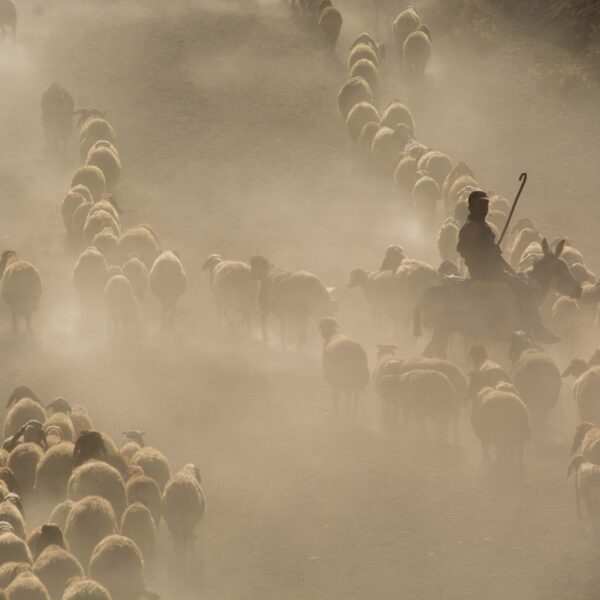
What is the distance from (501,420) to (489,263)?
4.38 metres

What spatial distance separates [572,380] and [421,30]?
18028mm

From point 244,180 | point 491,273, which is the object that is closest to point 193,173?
point 244,180

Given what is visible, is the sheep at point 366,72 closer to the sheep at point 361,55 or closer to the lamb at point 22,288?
the sheep at point 361,55

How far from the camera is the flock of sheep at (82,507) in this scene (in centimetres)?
1966

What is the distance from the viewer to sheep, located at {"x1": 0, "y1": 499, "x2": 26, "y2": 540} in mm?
20875

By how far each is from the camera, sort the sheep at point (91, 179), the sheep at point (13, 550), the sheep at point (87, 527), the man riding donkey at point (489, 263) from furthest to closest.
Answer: the sheep at point (91, 179), the man riding donkey at point (489, 263), the sheep at point (87, 527), the sheep at point (13, 550)

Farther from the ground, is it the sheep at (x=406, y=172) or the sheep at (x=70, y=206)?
the sheep at (x=406, y=172)

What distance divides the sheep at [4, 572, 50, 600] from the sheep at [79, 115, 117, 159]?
19.9 meters

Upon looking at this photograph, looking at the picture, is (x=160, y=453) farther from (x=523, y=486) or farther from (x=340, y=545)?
(x=523, y=486)

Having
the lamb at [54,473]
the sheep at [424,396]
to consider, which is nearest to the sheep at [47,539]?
the lamb at [54,473]

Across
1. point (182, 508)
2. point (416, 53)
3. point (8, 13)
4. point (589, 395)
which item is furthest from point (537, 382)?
point (8, 13)

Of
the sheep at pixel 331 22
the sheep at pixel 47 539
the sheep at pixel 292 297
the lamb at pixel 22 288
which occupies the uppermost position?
the sheep at pixel 331 22

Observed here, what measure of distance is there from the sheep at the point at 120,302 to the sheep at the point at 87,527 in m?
8.66

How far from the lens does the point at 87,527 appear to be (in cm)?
2069
